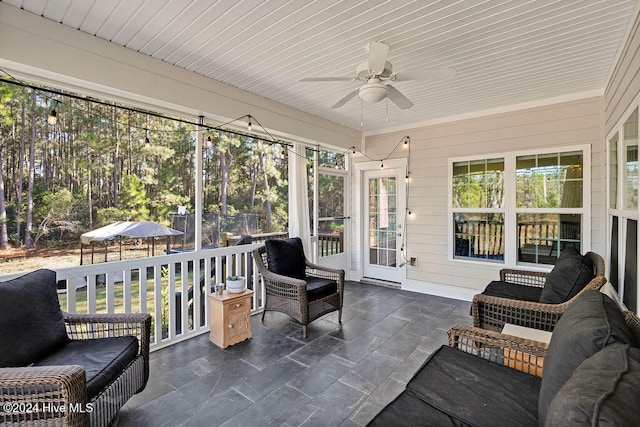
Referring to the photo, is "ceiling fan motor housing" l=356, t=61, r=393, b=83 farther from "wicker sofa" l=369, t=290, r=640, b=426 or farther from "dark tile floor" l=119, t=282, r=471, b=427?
"dark tile floor" l=119, t=282, r=471, b=427

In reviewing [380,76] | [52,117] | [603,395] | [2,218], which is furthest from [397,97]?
[2,218]

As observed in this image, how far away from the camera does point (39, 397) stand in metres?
1.45

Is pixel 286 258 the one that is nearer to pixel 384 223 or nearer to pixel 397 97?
pixel 397 97

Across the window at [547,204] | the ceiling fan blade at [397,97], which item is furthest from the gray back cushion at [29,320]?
the window at [547,204]

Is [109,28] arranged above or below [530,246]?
above

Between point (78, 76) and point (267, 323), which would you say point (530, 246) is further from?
point (78, 76)

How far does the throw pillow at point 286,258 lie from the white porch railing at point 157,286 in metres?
0.38

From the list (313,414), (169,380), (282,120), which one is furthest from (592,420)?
(282,120)

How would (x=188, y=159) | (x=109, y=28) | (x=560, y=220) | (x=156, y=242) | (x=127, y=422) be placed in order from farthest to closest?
(x=560, y=220)
(x=188, y=159)
(x=156, y=242)
(x=109, y=28)
(x=127, y=422)

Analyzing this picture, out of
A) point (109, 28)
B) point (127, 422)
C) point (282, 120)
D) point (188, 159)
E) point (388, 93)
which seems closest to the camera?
point (127, 422)

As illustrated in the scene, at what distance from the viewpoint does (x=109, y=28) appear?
2.52m

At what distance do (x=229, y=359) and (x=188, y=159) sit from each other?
2.27 meters

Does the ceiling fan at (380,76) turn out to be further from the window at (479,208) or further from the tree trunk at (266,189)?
the window at (479,208)

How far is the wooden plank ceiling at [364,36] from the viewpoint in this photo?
2.23 meters
